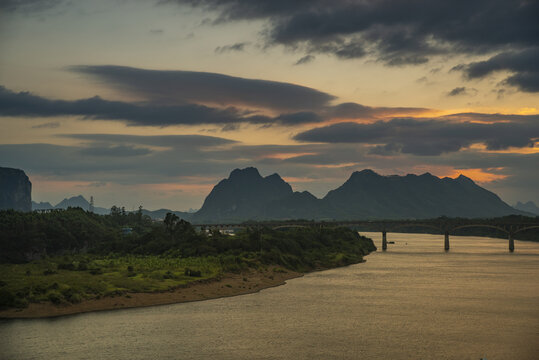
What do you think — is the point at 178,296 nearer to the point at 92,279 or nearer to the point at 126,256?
the point at 92,279

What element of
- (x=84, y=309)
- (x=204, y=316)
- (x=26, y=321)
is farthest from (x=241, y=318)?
(x=26, y=321)

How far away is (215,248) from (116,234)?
7397 cm

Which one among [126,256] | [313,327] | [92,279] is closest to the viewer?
[313,327]

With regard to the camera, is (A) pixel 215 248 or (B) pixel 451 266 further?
(B) pixel 451 266

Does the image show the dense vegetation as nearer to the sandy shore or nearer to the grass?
the grass

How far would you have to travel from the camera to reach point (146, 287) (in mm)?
81562

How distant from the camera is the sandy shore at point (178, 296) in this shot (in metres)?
67.6

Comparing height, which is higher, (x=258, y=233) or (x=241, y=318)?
(x=258, y=233)

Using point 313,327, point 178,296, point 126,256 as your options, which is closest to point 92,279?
point 178,296

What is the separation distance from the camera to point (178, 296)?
267 ft

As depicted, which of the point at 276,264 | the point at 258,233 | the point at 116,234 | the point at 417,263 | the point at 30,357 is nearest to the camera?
the point at 30,357

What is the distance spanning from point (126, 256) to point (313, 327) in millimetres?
79664

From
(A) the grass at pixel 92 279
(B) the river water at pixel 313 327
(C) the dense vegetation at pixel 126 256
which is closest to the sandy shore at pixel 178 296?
(A) the grass at pixel 92 279

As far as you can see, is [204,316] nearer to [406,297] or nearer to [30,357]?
[30,357]
